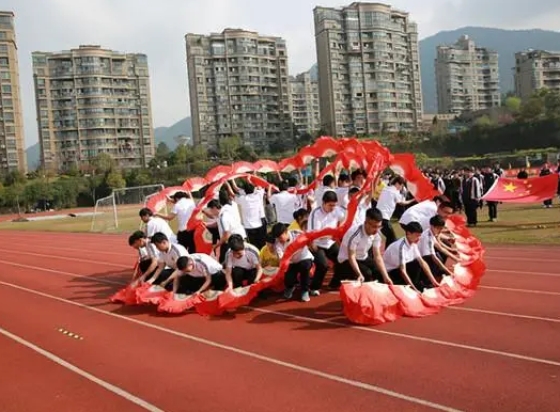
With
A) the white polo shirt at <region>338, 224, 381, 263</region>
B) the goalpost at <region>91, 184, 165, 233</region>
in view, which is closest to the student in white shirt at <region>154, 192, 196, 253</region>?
the white polo shirt at <region>338, 224, 381, 263</region>

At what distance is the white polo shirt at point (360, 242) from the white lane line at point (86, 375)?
131 inches

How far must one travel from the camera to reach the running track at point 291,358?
14.7 feet

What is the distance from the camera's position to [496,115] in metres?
66.8

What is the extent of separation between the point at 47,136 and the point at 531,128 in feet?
220

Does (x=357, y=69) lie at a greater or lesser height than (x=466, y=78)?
lesser

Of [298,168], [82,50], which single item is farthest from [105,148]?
[298,168]

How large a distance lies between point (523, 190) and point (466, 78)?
102 m

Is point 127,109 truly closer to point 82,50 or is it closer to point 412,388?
point 82,50

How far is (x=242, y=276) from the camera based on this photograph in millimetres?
7605

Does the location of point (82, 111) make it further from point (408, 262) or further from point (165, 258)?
point (408, 262)

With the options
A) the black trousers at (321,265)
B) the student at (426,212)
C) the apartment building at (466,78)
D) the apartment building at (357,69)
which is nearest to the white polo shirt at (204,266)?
the black trousers at (321,265)

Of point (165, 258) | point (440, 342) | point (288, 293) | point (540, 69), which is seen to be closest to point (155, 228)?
point (165, 258)

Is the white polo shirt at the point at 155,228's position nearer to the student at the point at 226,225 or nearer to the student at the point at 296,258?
the student at the point at 226,225

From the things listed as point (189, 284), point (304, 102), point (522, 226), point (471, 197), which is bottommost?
point (522, 226)
